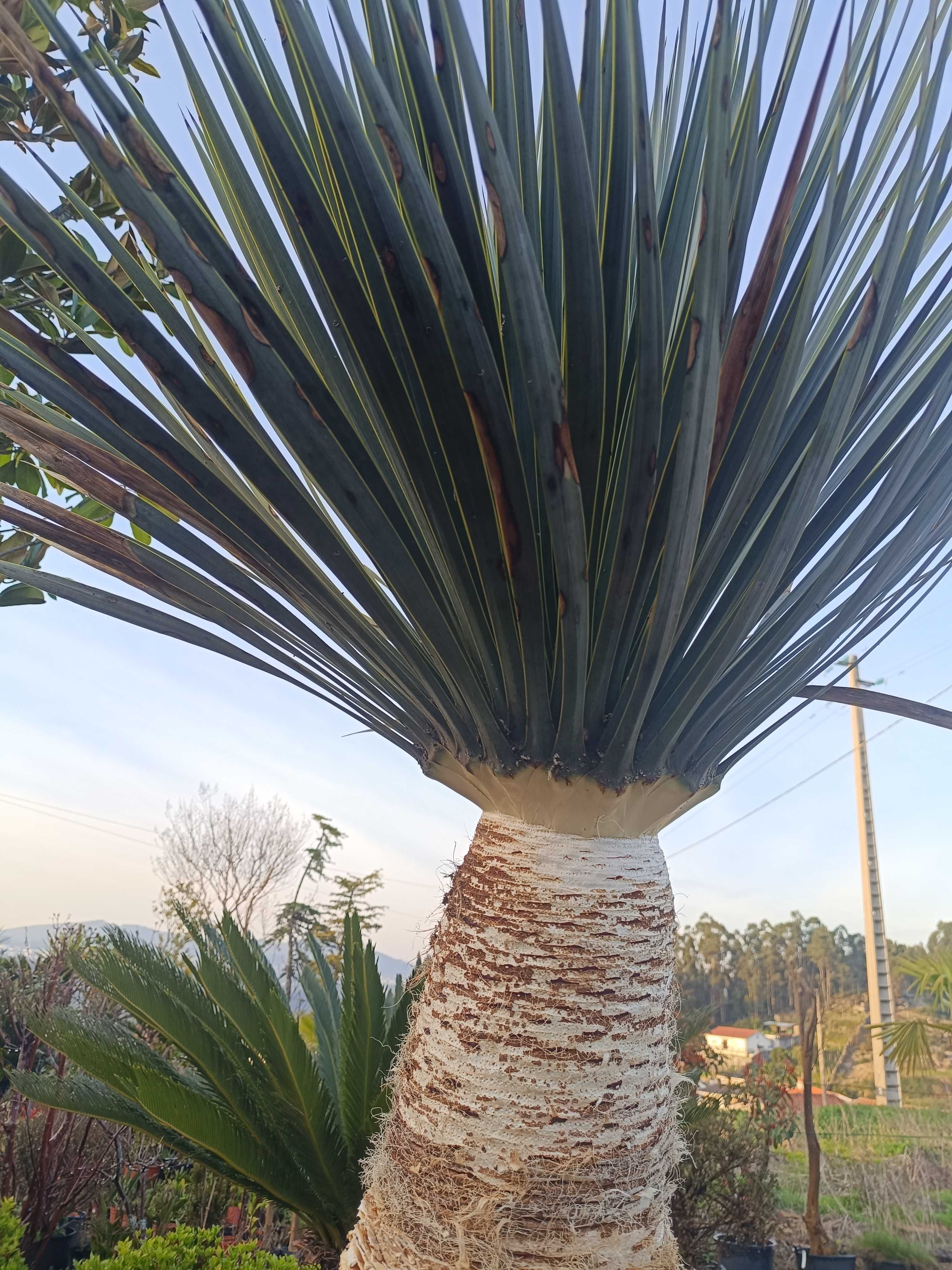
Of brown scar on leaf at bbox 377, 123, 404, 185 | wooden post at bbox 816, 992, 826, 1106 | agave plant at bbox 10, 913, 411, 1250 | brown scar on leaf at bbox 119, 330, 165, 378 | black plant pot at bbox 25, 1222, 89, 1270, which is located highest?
brown scar on leaf at bbox 377, 123, 404, 185

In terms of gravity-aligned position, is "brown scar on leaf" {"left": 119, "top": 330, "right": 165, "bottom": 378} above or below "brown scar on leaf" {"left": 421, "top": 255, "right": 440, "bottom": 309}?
below

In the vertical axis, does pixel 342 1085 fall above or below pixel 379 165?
below

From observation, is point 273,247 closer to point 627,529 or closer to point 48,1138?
point 627,529

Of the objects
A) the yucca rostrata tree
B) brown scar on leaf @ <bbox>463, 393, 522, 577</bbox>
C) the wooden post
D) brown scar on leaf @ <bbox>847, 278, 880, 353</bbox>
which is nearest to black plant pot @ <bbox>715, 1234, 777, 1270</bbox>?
the wooden post


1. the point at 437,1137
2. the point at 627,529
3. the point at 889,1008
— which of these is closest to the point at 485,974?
the point at 437,1137

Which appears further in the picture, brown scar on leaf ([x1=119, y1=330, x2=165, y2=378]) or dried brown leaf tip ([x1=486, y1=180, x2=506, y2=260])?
brown scar on leaf ([x1=119, y1=330, x2=165, y2=378])

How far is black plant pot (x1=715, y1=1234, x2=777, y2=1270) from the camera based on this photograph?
395 cm

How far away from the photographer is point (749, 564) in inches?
46.3

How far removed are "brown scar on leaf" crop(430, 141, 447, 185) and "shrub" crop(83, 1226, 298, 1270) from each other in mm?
2287

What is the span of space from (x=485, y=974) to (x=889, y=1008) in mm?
9286

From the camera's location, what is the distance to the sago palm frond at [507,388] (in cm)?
88

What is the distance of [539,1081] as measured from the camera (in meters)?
1.01

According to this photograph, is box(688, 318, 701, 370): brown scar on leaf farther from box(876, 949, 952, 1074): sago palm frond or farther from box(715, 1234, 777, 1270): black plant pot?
box(876, 949, 952, 1074): sago palm frond

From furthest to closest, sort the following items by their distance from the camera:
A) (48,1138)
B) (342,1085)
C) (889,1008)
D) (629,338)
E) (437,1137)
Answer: (889,1008) < (48,1138) < (342,1085) < (629,338) < (437,1137)
